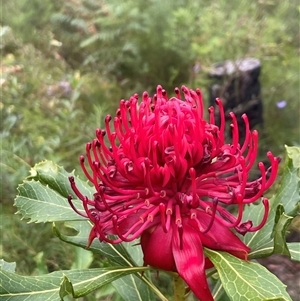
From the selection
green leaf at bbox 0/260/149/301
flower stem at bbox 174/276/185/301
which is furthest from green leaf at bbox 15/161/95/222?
flower stem at bbox 174/276/185/301

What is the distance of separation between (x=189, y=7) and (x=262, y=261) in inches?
77.2

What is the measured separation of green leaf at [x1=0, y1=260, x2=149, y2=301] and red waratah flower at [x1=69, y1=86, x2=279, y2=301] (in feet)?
0.27

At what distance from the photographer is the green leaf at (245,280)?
658 mm

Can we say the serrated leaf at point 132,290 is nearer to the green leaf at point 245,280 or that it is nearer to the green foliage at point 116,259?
the green foliage at point 116,259

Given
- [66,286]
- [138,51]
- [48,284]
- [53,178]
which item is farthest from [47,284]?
[138,51]

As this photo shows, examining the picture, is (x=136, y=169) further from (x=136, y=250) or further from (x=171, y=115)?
(x=136, y=250)

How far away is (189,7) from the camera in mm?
3270

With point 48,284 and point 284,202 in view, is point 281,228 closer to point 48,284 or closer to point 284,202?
point 284,202

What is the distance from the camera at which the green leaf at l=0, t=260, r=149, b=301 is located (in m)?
0.76

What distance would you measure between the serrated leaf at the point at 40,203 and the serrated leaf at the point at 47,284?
0.39 ft

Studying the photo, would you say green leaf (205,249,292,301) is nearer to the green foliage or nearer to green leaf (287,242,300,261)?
the green foliage

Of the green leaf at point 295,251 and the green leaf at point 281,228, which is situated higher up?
the green leaf at point 281,228

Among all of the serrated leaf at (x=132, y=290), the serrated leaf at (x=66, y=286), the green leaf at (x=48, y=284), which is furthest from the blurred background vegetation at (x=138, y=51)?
the serrated leaf at (x=66, y=286)

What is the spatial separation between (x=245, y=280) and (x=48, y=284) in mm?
331
